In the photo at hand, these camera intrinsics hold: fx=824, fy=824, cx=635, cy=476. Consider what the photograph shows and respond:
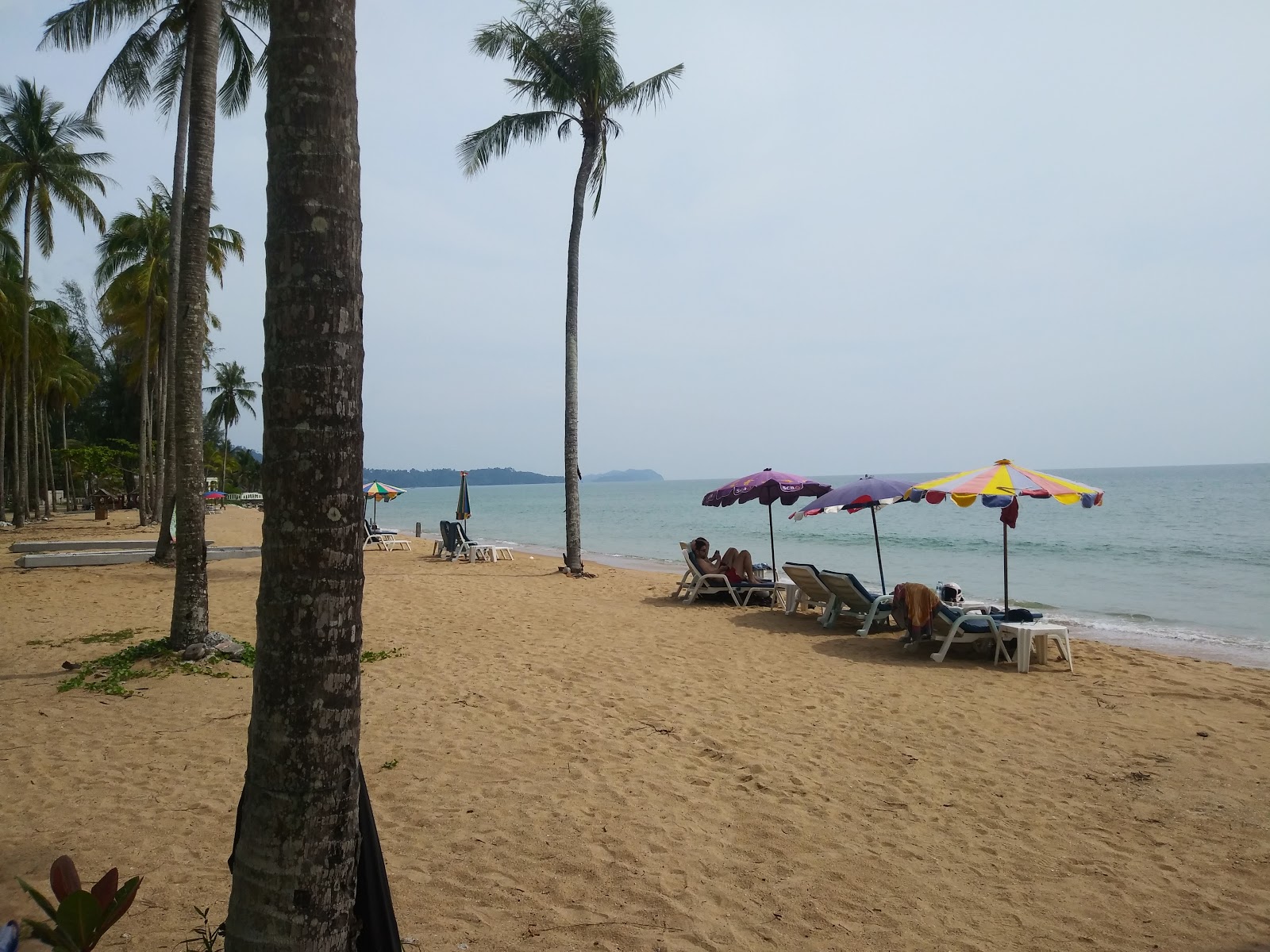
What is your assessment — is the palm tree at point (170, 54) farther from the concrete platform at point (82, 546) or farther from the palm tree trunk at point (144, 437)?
the palm tree trunk at point (144, 437)

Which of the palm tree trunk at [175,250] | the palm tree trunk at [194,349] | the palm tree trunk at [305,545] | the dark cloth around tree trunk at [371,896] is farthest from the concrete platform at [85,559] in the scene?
the palm tree trunk at [305,545]

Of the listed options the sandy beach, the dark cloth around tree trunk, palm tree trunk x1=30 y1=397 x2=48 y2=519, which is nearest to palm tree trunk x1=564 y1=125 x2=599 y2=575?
the sandy beach

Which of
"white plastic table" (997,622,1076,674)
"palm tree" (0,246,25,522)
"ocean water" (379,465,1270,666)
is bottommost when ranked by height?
"ocean water" (379,465,1270,666)

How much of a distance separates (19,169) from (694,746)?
2384 centimetres

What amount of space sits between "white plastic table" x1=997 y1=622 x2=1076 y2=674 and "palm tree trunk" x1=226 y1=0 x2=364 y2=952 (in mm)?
6820

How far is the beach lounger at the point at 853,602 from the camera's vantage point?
9.05 m

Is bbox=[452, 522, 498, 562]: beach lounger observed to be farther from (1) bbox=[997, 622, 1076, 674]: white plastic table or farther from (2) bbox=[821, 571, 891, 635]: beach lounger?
(1) bbox=[997, 622, 1076, 674]: white plastic table

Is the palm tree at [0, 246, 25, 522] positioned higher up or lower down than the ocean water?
higher up

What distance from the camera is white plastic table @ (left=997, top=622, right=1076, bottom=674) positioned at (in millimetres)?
7367

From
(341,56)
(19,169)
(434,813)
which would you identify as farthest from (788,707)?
(19,169)

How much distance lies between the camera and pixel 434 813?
12.8ft

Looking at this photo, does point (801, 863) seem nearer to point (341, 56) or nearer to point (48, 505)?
point (341, 56)

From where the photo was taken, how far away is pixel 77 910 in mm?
1973

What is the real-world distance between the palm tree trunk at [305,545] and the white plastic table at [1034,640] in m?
6.82
